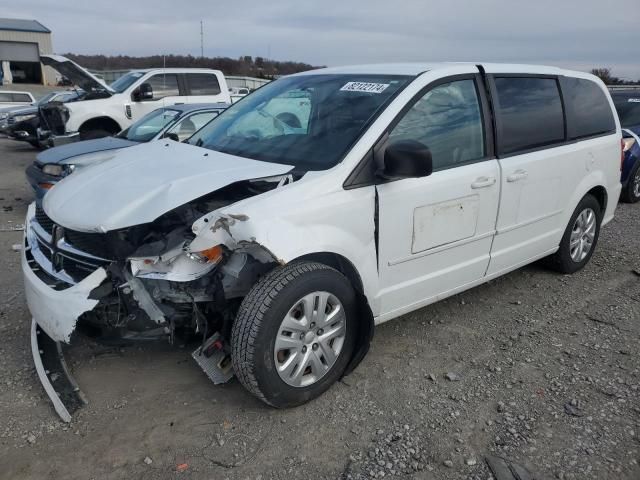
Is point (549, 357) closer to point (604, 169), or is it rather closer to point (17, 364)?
point (604, 169)

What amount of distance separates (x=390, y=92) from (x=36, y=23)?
52.1 meters

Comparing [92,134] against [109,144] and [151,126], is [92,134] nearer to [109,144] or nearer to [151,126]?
[151,126]

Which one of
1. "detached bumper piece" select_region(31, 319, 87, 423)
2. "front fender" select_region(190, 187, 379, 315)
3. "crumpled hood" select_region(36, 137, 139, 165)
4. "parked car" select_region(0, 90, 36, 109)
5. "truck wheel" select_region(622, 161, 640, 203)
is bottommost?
"truck wheel" select_region(622, 161, 640, 203)

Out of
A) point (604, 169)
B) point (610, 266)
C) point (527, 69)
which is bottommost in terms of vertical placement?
point (610, 266)

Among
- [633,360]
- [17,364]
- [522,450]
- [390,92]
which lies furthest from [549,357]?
[17,364]

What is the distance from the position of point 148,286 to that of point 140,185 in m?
0.59

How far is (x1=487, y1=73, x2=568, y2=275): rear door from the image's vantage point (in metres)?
3.69

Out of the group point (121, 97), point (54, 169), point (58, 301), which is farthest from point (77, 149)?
point (58, 301)

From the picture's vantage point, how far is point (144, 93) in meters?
9.71

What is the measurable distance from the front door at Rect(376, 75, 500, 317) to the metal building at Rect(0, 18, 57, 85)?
46254 mm

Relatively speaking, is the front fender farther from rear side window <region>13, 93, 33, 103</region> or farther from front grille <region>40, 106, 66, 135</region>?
rear side window <region>13, 93, 33, 103</region>

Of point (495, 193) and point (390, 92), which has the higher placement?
point (390, 92)

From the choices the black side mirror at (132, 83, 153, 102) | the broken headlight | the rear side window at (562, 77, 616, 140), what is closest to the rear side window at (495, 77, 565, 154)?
the rear side window at (562, 77, 616, 140)

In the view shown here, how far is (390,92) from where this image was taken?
3.18 m
